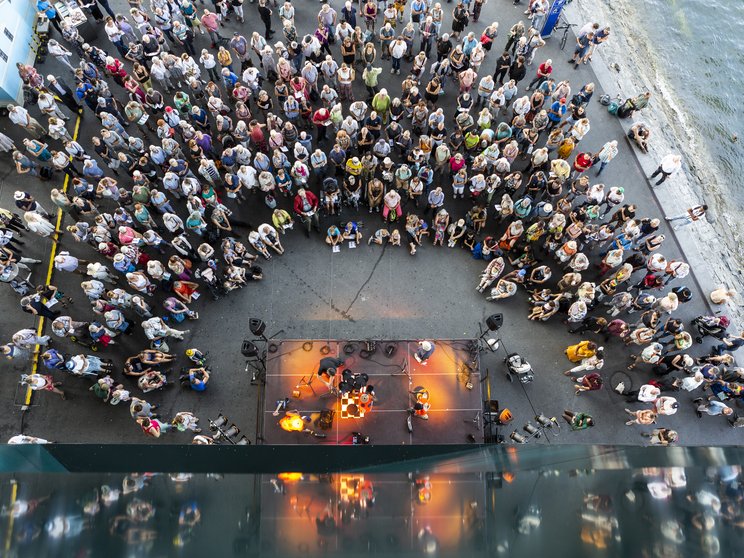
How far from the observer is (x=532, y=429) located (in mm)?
15633

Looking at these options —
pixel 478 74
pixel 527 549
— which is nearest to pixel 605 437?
pixel 527 549

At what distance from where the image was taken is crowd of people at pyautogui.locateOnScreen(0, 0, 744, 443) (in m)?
16.3

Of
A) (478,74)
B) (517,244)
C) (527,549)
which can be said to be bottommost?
(527,549)

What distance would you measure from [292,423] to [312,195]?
7.78m

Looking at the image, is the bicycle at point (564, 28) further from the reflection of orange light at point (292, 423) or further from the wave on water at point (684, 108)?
the reflection of orange light at point (292, 423)

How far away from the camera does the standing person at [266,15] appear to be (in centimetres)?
2130

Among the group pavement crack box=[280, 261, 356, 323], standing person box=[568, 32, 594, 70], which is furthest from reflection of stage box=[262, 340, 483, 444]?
standing person box=[568, 32, 594, 70]

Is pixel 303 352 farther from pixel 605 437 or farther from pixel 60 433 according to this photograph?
pixel 605 437

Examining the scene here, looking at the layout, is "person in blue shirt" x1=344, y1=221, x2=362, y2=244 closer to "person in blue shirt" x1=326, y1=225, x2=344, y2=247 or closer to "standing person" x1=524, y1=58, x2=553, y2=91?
"person in blue shirt" x1=326, y1=225, x2=344, y2=247

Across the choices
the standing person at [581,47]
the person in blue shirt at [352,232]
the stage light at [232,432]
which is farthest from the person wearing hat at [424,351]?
the standing person at [581,47]

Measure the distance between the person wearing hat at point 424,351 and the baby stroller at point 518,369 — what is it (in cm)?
269

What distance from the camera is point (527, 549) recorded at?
926 cm

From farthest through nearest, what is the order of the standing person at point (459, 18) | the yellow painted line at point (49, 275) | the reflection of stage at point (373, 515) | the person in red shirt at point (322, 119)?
the standing person at point (459, 18) → the person in red shirt at point (322, 119) → the yellow painted line at point (49, 275) → the reflection of stage at point (373, 515)

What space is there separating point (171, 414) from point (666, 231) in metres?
19.3
